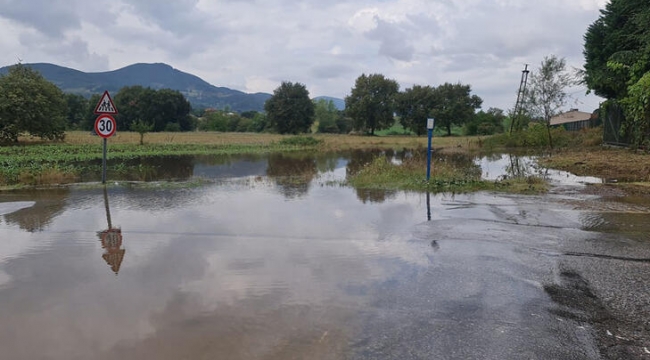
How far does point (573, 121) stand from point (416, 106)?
2330cm

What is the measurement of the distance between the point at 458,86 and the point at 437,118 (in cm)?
771

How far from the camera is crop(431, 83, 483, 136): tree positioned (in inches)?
2857

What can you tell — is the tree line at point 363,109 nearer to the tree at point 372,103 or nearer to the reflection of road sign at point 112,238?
the tree at point 372,103

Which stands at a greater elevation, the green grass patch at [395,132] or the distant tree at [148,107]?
the distant tree at [148,107]

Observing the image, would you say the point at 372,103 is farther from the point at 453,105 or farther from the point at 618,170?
the point at 618,170

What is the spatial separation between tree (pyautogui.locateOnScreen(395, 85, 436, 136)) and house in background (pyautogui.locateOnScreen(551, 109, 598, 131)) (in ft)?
62.2

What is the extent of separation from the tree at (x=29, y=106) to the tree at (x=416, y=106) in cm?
5124

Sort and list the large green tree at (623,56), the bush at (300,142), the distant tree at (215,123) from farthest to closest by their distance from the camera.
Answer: the distant tree at (215,123)
the bush at (300,142)
the large green tree at (623,56)

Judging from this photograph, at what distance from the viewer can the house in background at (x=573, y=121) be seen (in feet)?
141

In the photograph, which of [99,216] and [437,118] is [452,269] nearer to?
[99,216]

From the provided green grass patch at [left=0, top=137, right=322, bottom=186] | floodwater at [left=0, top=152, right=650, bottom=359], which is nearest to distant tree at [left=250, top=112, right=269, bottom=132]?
green grass patch at [left=0, top=137, right=322, bottom=186]

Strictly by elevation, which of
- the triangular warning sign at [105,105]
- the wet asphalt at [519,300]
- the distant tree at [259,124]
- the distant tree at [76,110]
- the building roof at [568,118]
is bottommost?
the wet asphalt at [519,300]

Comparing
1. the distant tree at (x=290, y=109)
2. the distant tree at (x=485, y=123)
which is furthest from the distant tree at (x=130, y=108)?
the distant tree at (x=485, y=123)

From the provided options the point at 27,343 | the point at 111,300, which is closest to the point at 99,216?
the point at 111,300
